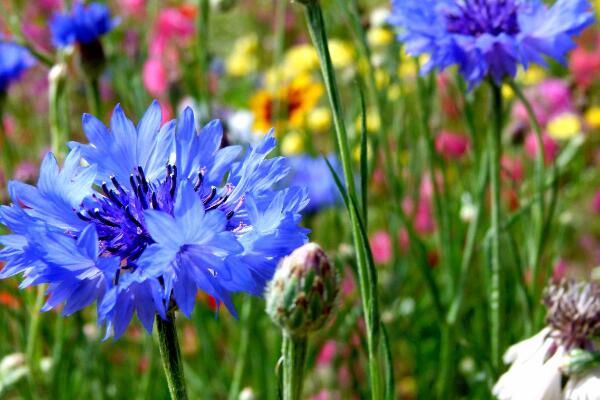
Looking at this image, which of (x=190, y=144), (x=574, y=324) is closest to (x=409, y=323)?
(x=574, y=324)

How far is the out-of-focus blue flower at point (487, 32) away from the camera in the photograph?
69 cm

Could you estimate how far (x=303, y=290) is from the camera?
416 mm

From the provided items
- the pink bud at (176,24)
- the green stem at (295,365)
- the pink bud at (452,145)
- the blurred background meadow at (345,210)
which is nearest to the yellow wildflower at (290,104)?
the blurred background meadow at (345,210)

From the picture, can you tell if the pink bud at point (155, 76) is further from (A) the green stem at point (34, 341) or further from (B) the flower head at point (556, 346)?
(B) the flower head at point (556, 346)

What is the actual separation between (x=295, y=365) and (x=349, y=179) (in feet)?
0.40

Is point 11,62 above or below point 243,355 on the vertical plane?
above

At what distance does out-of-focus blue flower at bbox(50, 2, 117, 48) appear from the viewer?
3.29 feet

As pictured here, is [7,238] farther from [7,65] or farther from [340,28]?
[340,28]

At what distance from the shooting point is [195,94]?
1129 mm

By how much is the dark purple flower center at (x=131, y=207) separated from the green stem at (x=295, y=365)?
3.5 inches

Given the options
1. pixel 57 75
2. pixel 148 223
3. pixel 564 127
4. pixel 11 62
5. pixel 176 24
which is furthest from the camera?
pixel 176 24

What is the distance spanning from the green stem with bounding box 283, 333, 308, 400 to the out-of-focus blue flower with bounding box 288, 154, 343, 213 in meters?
0.82

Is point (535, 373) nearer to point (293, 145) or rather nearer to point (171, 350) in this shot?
point (171, 350)

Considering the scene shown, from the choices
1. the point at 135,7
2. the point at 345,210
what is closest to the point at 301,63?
the point at 135,7
